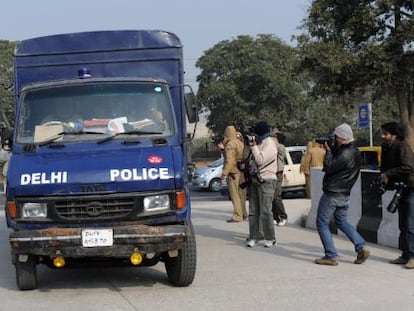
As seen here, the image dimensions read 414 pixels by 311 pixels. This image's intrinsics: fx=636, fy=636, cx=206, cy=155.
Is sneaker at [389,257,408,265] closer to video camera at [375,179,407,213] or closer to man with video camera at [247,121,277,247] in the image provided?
video camera at [375,179,407,213]

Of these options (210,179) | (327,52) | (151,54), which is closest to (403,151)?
(151,54)

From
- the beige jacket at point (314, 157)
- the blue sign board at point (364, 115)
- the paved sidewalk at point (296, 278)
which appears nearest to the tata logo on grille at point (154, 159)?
the paved sidewalk at point (296, 278)

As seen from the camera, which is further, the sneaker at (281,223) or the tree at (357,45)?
the tree at (357,45)

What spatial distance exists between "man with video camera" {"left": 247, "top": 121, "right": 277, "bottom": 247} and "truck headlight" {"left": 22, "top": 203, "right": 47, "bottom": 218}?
3.76 meters

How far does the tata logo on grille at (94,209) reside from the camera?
642 cm

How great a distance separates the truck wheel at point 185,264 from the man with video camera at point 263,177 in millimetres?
2562

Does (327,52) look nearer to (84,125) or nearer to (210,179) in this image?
(210,179)

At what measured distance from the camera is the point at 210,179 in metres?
24.7

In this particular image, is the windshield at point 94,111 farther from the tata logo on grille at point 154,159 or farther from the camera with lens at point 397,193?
the camera with lens at point 397,193

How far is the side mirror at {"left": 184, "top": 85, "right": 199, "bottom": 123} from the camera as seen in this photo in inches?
309

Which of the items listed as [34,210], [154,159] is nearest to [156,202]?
[154,159]

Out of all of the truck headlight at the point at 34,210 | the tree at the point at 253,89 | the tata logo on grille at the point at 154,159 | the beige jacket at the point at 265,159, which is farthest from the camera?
the tree at the point at 253,89

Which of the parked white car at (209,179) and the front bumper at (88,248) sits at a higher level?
the front bumper at (88,248)

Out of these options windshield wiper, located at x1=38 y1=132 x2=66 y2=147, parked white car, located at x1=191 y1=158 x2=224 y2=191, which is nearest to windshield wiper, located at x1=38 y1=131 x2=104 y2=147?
windshield wiper, located at x1=38 y1=132 x2=66 y2=147
